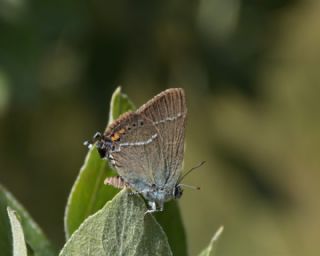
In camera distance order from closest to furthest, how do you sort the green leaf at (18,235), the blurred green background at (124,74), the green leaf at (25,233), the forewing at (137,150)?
the green leaf at (18,235), the green leaf at (25,233), the forewing at (137,150), the blurred green background at (124,74)

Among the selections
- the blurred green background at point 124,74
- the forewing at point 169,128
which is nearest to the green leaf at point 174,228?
the forewing at point 169,128

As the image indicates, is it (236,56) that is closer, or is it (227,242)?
(236,56)

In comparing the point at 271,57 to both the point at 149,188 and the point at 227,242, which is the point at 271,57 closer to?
the point at 149,188

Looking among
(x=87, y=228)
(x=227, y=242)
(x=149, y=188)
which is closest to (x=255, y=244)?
(x=227, y=242)

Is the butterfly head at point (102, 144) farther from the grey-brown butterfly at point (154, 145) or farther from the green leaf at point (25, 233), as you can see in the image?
the green leaf at point (25, 233)

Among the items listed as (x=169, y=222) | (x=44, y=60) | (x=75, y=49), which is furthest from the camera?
(x=75, y=49)

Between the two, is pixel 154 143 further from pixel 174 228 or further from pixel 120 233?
pixel 120 233
